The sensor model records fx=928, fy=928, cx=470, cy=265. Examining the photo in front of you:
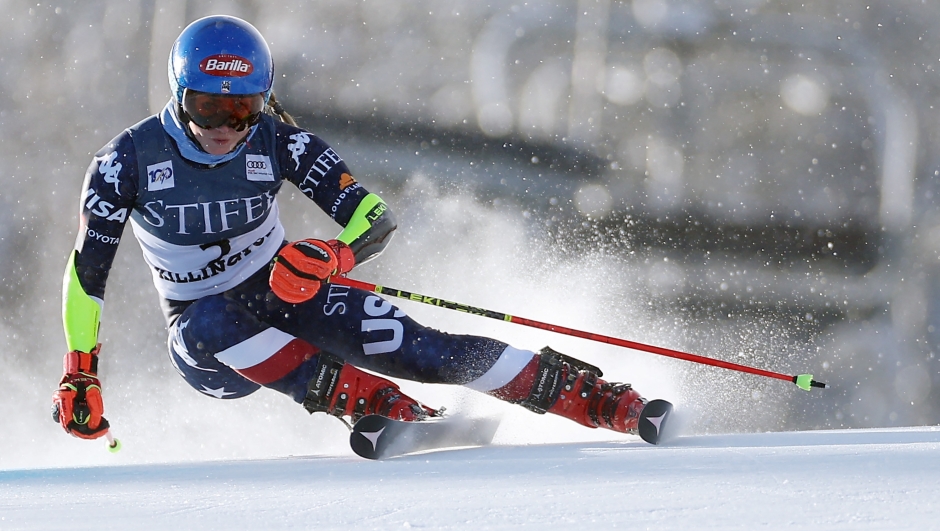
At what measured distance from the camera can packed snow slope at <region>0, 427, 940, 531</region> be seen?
998 mm

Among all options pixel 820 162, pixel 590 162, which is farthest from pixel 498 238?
pixel 820 162

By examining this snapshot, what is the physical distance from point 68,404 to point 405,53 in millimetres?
3092

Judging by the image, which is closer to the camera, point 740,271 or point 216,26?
point 216,26

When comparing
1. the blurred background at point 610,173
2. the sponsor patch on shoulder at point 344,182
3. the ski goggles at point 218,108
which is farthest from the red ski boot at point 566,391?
the blurred background at point 610,173

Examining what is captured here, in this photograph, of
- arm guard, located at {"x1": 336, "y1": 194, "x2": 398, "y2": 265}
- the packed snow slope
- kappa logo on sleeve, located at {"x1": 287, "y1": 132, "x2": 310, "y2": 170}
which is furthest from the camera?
kappa logo on sleeve, located at {"x1": 287, "y1": 132, "x2": 310, "y2": 170}

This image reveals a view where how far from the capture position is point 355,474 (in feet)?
5.16

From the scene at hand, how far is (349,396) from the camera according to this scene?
7.17ft

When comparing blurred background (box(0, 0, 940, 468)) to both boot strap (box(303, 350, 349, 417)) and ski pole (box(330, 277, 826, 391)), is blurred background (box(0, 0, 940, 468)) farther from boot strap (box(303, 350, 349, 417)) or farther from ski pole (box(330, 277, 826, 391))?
boot strap (box(303, 350, 349, 417))

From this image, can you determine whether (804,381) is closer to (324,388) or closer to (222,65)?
(324,388)

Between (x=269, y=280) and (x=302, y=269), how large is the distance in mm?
280

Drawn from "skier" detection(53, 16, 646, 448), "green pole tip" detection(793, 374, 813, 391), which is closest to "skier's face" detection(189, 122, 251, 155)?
"skier" detection(53, 16, 646, 448)

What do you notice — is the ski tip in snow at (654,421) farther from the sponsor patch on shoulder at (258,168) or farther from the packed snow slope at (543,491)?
the sponsor patch on shoulder at (258,168)

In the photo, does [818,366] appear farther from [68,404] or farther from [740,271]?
[68,404]

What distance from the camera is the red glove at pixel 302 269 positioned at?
6.77 ft
